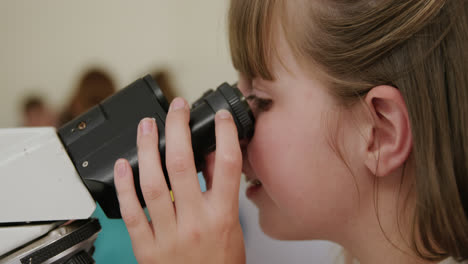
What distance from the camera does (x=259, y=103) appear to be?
642 millimetres

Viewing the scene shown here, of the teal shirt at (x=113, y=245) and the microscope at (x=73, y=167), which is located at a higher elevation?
the microscope at (x=73, y=167)

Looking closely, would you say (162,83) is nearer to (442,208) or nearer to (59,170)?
(59,170)

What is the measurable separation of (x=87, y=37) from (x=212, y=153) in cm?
228

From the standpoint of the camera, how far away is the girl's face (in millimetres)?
575

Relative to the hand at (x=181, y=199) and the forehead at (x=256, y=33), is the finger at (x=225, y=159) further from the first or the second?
the forehead at (x=256, y=33)

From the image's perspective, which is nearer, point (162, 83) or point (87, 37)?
point (162, 83)

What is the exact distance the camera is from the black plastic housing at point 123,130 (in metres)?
0.55

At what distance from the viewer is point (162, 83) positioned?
7.47ft

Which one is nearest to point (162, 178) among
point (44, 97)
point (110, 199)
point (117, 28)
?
point (110, 199)

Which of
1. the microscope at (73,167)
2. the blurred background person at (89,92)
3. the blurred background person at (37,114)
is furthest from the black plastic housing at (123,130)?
the blurred background person at (37,114)

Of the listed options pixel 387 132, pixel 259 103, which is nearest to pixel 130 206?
pixel 259 103

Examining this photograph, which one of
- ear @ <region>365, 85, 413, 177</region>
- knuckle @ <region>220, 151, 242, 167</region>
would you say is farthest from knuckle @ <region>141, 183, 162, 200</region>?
ear @ <region>365, 85, 413, 177</region>

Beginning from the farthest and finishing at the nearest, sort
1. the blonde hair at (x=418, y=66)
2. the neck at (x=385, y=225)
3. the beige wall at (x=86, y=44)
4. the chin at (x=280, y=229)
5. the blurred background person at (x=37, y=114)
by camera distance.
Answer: the blurred background person at (x=37, y=114)
the beige wall at (x=86, y=44)
the chin at (x=280, y=229)
the neck at (x=385, y=225)
the blonde hair at (x=418, y=66)

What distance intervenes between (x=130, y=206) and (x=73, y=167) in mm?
108
